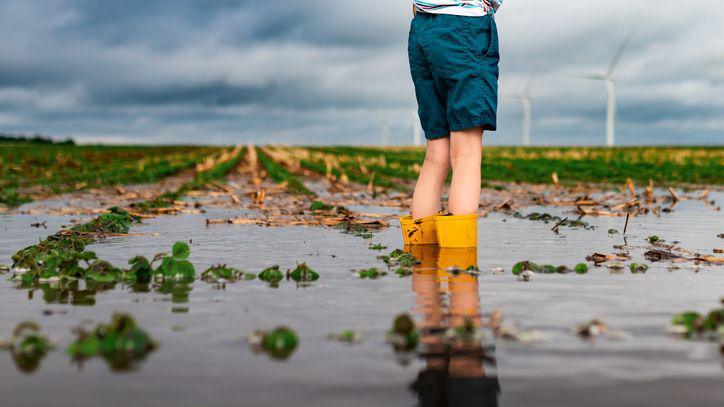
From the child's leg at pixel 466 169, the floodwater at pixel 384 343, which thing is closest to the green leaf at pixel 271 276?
the floodwater at pixel 384 343

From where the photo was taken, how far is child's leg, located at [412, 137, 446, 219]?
5555 mm

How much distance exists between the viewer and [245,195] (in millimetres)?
10695

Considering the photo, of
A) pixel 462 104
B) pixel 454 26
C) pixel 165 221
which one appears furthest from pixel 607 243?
pixel 165 221

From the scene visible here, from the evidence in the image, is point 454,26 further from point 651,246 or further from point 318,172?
point 318,172

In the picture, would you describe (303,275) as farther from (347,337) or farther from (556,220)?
(556,220)

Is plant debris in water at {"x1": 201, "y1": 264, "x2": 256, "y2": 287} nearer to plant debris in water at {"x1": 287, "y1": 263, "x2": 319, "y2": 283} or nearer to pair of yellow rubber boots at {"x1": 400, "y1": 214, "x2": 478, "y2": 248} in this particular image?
plant debris in water at {"x1": 287, "y1": 263, "x2": 319, "y2": 283}

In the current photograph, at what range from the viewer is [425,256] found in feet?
15.4

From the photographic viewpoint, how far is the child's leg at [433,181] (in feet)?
18.2

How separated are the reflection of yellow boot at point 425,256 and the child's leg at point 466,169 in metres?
0.33

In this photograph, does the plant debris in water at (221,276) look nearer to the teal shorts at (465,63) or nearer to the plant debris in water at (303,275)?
the plant debris in water at (303,275)

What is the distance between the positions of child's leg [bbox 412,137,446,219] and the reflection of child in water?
6.47ft

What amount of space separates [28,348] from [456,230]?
10.8 ft

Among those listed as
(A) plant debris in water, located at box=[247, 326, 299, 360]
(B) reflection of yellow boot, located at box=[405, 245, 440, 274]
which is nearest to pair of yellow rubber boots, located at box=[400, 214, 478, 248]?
(B) reflection of yellow boot, located at box=[405, 245, 440, 274]

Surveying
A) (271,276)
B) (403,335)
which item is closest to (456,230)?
(271,276)
